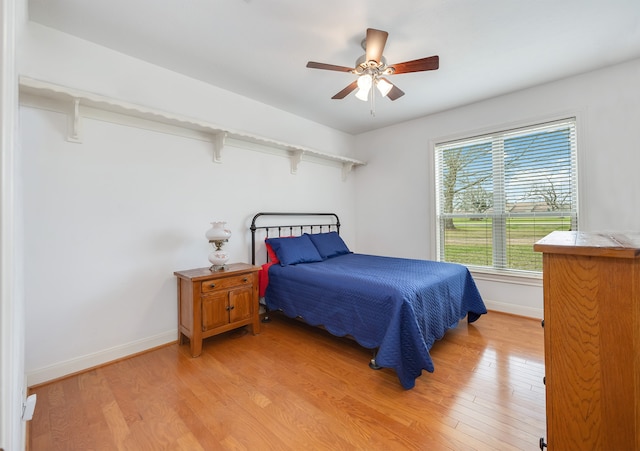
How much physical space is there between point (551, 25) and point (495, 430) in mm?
2784

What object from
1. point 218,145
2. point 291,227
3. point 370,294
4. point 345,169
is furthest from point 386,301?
point 345,169

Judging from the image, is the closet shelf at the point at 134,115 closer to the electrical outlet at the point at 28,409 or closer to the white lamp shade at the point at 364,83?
the white lamp shade at the point at 364,83

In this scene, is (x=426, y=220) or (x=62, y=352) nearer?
(x=62, y=352)

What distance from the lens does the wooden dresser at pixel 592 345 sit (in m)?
0.73

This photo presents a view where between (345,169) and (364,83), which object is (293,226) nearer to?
(345,169)

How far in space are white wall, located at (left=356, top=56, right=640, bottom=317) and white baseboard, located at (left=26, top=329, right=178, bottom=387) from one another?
310 centimetres

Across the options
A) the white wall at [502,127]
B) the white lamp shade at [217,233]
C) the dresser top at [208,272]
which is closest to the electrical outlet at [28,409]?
the dresser top at [208,272]

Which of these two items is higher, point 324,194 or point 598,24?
point 598,24

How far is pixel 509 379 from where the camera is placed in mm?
1951

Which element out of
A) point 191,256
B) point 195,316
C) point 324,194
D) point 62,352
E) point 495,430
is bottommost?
point 495,430

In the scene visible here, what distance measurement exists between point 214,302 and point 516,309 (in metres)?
3.30

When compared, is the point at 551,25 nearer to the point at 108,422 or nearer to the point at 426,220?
the point at 426,220

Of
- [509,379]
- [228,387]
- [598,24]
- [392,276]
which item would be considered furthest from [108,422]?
[598,24]

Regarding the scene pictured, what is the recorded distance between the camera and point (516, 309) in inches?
→ 125
